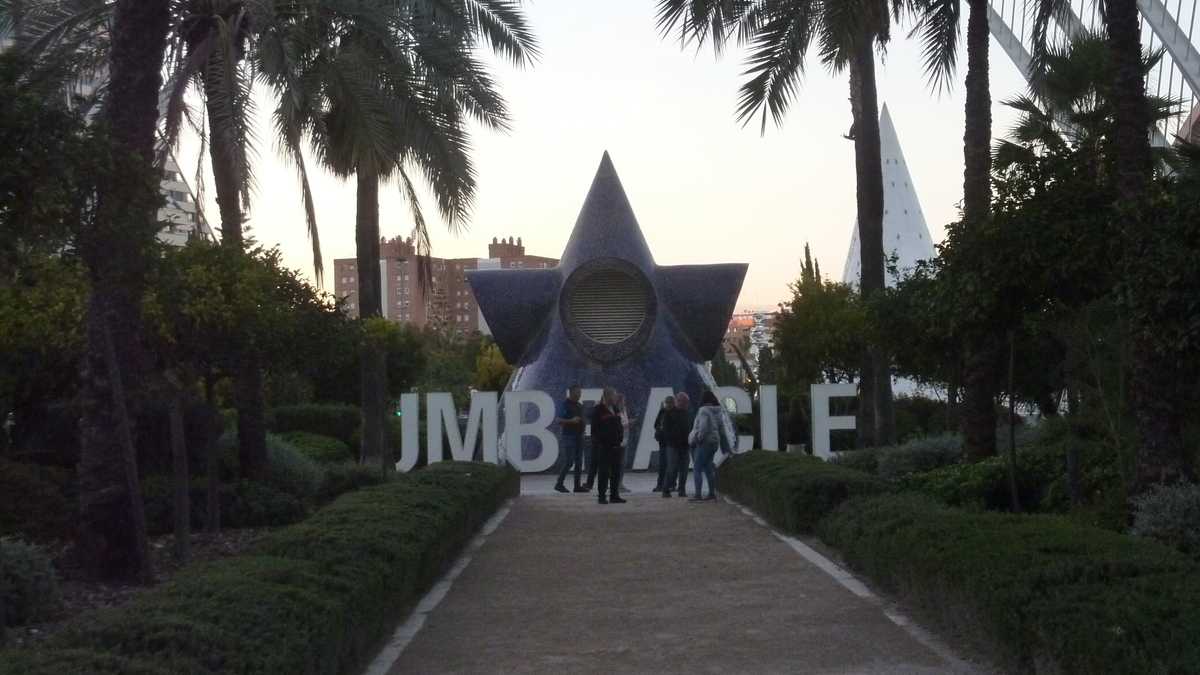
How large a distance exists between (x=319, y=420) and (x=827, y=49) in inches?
860

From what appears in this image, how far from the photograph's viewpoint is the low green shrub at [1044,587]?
6078 millimetres

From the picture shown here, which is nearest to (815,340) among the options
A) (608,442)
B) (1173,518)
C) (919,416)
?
(919,416)

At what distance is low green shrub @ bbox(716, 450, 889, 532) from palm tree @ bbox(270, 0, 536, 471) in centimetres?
482

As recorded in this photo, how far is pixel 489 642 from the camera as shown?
902cm

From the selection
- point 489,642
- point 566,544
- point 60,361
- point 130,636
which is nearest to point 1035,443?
point 566,544

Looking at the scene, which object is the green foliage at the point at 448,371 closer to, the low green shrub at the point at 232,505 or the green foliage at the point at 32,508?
the low green shrub at the point at 232,505

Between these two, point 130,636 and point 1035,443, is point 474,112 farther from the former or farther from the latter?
point 130,636

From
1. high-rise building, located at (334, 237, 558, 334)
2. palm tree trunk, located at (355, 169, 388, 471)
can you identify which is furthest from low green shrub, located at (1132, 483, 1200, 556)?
high-rise building, located at (334, 237, 558, 334)

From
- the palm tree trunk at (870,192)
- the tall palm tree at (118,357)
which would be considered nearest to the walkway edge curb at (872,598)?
the tall palm tree at (118,357)

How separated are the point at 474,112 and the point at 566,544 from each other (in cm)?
779

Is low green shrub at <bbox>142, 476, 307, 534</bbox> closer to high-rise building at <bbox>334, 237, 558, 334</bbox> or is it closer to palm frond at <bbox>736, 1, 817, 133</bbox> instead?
palm frond at <bbox>736, 1, 817, 133</bbox>

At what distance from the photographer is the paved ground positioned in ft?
27.2

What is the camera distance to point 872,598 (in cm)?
1027

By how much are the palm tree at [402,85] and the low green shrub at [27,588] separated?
753 centimetres
